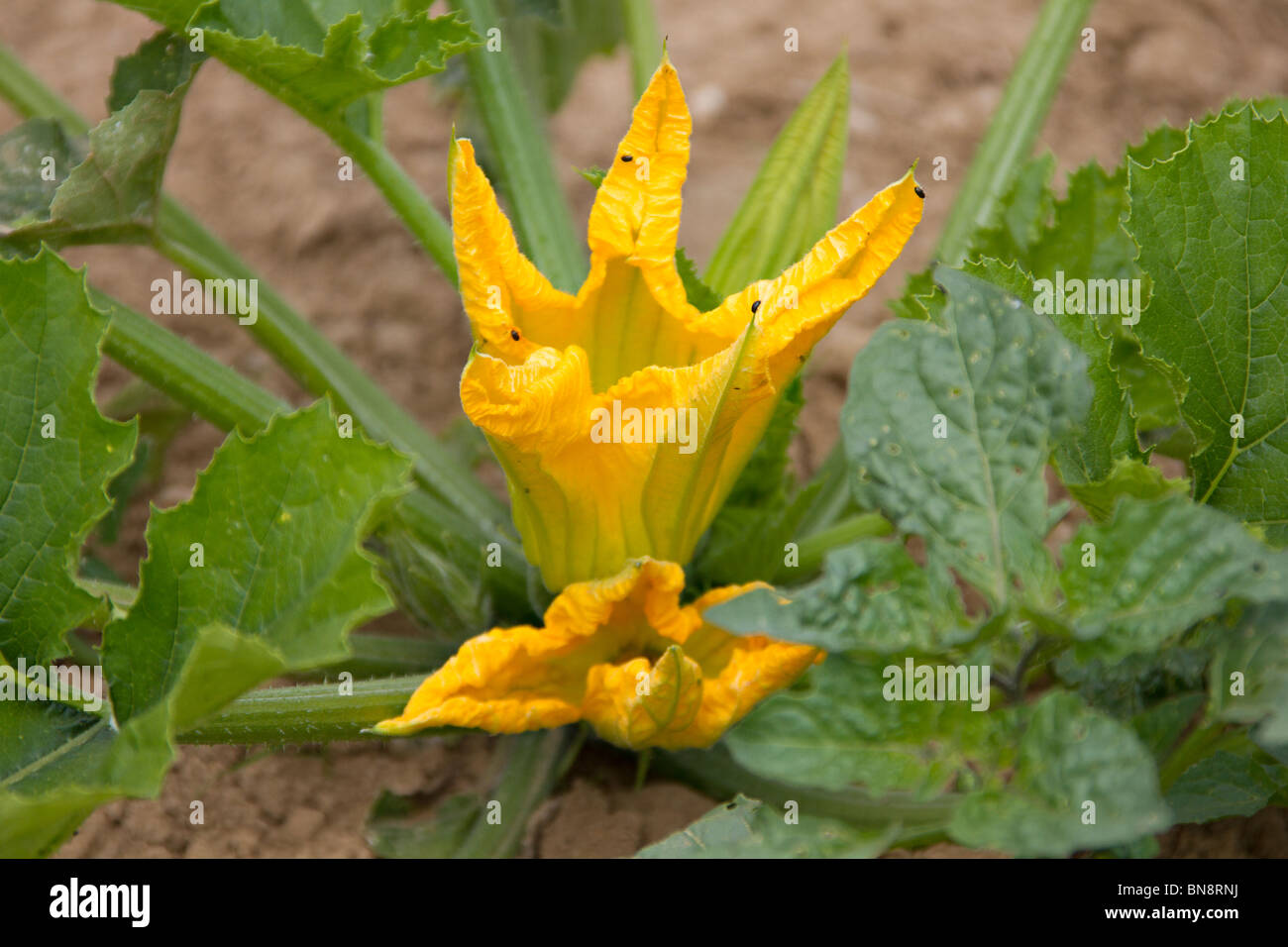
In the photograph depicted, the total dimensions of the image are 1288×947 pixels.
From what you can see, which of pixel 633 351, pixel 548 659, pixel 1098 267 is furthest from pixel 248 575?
pixel 1098 267

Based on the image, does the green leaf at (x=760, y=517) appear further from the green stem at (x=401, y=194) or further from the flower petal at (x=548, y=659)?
the green stem at (x=401, y=194)

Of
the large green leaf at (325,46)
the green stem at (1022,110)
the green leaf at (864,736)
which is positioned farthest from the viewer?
the green stem at (1022,110)

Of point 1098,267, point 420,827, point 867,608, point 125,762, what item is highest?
point 1098,267

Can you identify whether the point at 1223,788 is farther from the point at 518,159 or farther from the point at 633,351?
the point at 518,159

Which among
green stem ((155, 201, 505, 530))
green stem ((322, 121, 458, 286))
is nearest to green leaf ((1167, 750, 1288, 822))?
green stem ((155, 201, 505, 530))

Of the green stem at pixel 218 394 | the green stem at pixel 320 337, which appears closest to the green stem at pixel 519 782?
the green stem at pixel 218 394

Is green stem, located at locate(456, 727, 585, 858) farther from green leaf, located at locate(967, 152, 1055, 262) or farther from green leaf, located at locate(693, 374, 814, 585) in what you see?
green leaf, located at locate(967, 152, 1055, 262)
